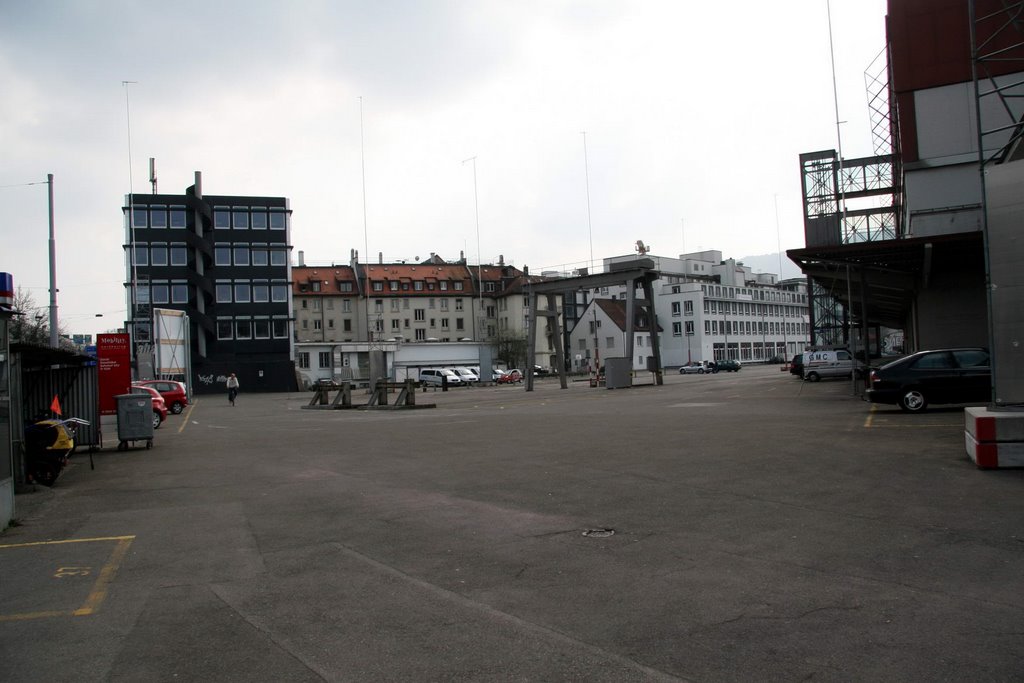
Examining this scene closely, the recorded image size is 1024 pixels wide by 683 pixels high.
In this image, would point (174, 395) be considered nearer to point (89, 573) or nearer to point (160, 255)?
point (89, 573)

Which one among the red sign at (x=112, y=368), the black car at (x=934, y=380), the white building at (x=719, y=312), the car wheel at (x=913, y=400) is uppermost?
the white building at (x=719, y=312)

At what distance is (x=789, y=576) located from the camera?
252 inches

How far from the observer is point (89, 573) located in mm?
→ 7328

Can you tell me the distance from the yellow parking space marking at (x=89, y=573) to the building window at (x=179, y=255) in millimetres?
76399

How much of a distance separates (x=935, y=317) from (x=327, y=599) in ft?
90.4

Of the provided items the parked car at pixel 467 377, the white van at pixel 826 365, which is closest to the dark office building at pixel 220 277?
the parked car at pixel 467 377

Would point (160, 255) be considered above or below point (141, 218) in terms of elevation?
below

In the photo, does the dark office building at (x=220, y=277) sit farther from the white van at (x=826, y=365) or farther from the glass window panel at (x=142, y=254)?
the white van at (x=826, y=365)

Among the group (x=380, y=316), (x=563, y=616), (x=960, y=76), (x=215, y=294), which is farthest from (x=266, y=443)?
(x=380, y=316)

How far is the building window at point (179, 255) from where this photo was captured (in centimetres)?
7936

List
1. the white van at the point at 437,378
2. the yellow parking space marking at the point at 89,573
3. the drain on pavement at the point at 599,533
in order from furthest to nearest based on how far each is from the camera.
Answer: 1. the white van at the point at 437,378
2. the drain on pavement at the point at 599,533
3. the yellow parking space marking at the point at 89,573

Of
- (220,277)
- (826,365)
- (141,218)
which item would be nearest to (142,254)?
(141,218)

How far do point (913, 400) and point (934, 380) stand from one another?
2.25ft

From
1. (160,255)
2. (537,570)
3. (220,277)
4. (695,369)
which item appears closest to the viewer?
(537,570)
